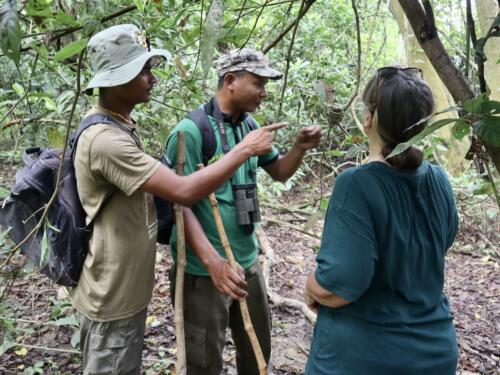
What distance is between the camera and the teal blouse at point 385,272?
4.05ft

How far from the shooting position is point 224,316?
205cm

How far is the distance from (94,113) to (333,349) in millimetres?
1097

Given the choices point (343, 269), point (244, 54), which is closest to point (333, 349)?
point (343, 269)

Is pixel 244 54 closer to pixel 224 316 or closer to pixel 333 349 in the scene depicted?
pixel 224 316

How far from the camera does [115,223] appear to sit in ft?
5.39

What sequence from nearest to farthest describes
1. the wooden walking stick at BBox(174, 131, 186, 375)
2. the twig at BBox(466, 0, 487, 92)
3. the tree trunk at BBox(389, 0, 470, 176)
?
the twig at BBox(466, 0, 487, 92) → the wooden walking stick at BBox(174, 131, 186, 375) → the tree trunk at BBox(389, 0, 470, 176)

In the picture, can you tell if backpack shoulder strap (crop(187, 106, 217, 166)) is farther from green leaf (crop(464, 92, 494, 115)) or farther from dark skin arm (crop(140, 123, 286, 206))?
green leaf (crop(464, 92, 494, 115))

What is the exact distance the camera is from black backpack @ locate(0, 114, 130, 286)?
166 cm

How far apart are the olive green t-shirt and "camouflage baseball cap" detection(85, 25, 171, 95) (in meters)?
0.18

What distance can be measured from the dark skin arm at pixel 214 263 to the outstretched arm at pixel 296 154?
0.55 m

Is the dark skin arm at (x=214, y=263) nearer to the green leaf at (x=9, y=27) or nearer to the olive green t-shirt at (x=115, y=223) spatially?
the olive green t-shirt at (x=115, y=223)

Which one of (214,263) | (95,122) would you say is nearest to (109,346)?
(214,263)


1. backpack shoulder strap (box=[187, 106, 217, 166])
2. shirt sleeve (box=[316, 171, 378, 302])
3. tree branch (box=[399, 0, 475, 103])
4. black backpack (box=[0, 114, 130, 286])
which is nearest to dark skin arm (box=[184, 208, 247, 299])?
backpack shoulder strap (box=[187, 106, 217, 166])

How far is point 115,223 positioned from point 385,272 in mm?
925
